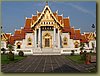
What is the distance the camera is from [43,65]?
9.12 meters

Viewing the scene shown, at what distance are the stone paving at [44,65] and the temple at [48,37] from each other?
0.64ft

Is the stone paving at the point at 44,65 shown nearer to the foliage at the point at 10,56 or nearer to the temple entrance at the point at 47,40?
the foliage at the point at 10,56

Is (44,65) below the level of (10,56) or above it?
below

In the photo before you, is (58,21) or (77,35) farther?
(58,21)

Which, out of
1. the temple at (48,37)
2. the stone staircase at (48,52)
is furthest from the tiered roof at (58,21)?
the stone staircase at (48,52)

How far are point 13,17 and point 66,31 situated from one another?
1.63 meters

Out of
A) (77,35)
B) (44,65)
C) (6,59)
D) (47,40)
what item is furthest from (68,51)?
(6,59)

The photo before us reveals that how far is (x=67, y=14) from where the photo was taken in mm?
9219

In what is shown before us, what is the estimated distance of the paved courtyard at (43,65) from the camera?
8.90m

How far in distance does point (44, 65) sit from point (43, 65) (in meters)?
0.03

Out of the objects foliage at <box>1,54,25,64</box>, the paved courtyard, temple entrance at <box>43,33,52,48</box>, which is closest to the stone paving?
the paved courtyard

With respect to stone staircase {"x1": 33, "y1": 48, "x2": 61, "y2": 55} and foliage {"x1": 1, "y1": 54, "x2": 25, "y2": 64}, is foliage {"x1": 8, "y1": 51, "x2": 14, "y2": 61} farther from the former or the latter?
stone staircase {"x1": 33, "y1": 48, "x2": 61, "y2": 55}

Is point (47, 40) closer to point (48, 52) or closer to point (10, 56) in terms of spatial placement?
point (48, 52)

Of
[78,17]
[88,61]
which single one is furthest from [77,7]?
[88,61]
